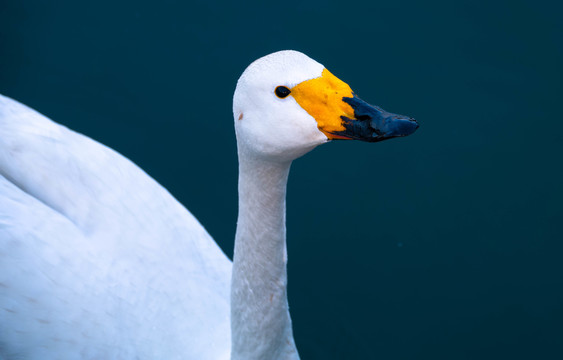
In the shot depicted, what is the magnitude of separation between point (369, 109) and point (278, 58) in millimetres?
342

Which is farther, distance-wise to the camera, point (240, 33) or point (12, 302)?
point (240, 33)

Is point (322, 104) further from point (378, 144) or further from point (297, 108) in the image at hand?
point (378, 144)

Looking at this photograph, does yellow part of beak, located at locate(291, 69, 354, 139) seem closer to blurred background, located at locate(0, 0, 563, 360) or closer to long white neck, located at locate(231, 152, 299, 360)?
long white neck, located at locate(231, 152, 299, 360)

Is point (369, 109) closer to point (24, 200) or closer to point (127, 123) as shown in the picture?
point (24, 200)

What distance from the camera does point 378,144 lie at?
4754 millimetres

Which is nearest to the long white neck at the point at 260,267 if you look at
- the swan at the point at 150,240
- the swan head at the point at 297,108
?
the swan at the point at 150,240

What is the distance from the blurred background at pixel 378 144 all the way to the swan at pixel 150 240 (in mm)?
1240

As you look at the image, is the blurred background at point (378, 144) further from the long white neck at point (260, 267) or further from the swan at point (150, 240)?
the long white neck at point (260, 267)

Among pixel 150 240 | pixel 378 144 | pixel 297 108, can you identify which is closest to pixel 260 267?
pixel 297 108

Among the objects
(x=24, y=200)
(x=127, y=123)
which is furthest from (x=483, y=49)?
(x=24, y=200)

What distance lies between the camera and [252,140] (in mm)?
2035

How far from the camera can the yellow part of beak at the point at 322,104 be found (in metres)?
1.98

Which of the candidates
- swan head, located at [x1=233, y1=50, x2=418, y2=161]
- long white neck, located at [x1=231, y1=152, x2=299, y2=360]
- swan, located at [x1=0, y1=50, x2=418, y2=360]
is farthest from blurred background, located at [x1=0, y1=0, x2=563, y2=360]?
swan head, located at [x1=233, y1=50, x2=418, y2=161]

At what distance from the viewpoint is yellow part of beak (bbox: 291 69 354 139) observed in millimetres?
1984
